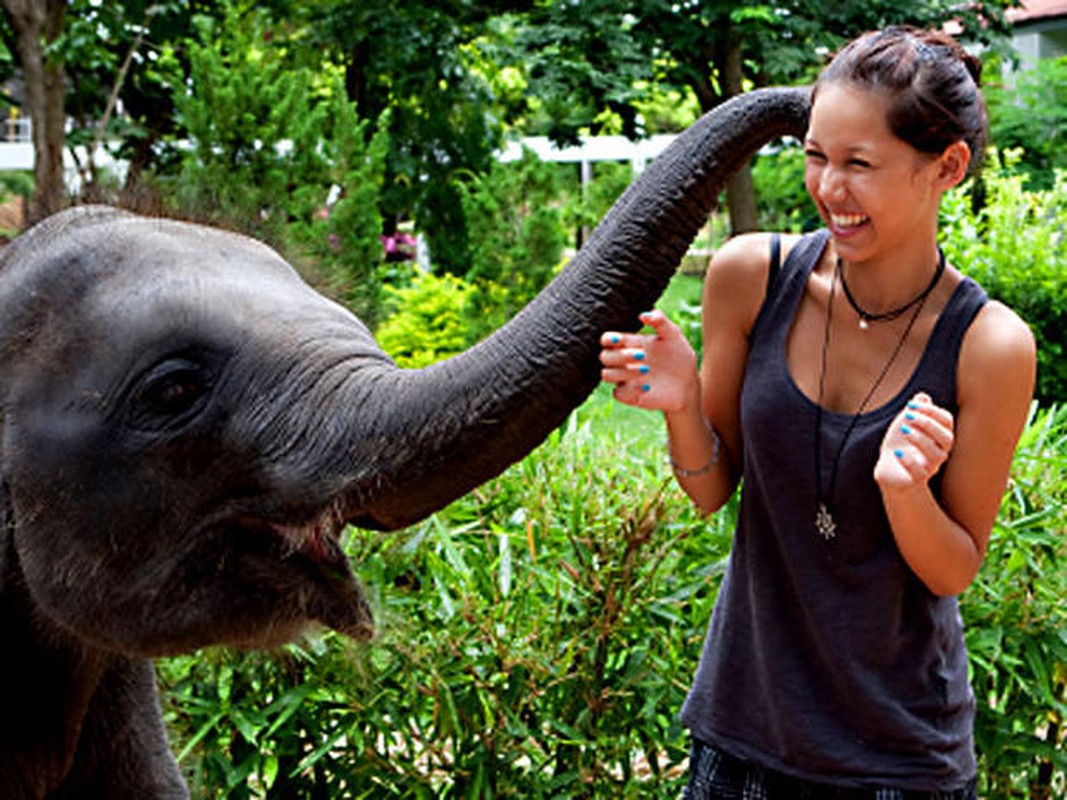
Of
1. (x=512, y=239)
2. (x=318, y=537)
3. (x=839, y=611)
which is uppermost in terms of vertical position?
(x=318, y=537)

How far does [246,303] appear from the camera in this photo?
6.70ft

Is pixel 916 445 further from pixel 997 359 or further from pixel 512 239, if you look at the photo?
pixel 512 239

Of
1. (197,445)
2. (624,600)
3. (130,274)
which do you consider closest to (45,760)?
(197,445)

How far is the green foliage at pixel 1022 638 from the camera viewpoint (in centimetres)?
337

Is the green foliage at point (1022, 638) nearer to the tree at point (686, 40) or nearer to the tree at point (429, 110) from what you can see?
the tree at point (686, 40)

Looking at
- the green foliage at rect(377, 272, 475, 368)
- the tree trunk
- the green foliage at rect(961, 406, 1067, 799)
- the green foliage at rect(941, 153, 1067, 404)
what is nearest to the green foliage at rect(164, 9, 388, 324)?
the green foliage at rect(377, 272, 475, 368)

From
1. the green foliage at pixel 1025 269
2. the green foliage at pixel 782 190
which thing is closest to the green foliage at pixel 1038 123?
the green foliage at pixel 782 190

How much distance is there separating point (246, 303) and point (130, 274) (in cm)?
18

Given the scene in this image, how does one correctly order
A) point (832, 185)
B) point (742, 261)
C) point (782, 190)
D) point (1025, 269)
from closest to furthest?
point (832, 185) → point (742, 261) → point (1025, 269) → point (782, 190)

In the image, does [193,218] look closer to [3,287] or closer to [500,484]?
[3,287]

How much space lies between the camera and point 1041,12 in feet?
63.6

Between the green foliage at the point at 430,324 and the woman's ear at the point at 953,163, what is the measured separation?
824 cm

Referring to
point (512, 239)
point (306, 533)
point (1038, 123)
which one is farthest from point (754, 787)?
point (1038, 123)

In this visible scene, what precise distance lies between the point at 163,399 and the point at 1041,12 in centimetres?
1979
